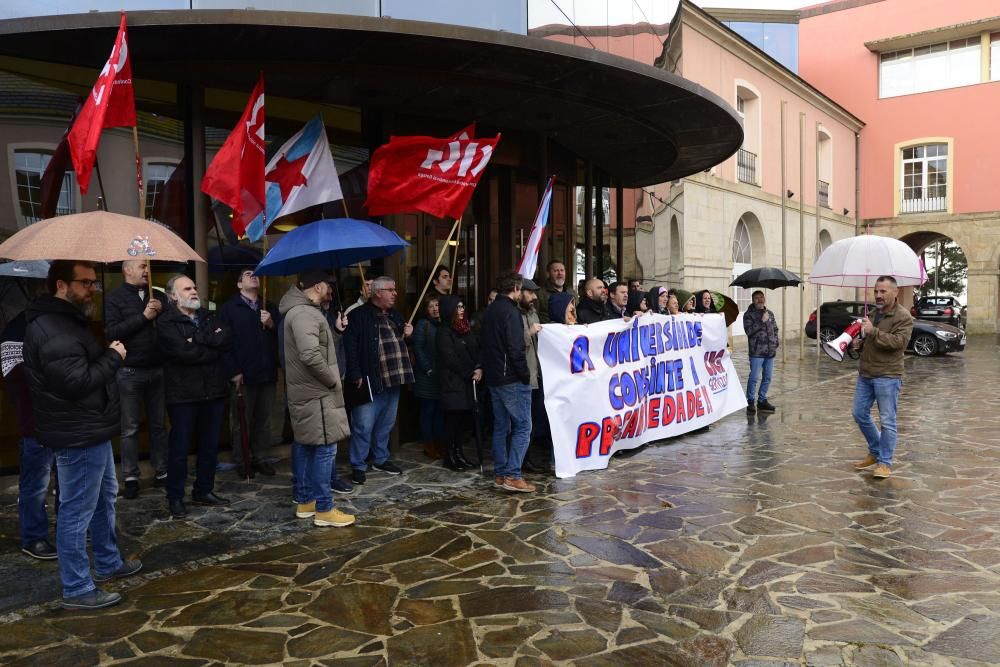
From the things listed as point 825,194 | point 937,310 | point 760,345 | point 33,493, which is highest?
point 825,194

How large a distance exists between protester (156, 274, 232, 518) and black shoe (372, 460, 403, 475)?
195cm

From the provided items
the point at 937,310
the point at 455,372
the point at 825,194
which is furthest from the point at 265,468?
the point at 825,194

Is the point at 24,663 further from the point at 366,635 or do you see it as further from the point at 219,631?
the point at 366,635

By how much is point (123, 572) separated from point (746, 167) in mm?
24644

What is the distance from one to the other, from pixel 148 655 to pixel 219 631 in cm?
38

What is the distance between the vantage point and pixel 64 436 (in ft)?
14.3

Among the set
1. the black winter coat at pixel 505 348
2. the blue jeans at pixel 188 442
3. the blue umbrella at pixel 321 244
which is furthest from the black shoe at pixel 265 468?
the black winter coat at pixel 505 348

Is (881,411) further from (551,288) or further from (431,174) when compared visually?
(431,174)

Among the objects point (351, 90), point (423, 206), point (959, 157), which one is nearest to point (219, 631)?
point (423, 206)

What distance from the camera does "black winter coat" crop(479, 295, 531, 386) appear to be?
22.1 feet

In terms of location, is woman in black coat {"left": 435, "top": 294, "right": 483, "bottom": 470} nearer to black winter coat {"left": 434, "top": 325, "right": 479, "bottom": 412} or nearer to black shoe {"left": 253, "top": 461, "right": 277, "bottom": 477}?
black winter coat {"left": 434, "top": 325, "right": 479, "bottom": 412}

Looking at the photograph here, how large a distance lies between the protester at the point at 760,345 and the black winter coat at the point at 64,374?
29.0ft

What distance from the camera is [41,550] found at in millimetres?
5316

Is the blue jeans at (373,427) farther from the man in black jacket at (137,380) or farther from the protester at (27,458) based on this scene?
the protester at (27,458)
